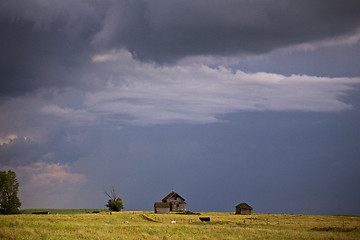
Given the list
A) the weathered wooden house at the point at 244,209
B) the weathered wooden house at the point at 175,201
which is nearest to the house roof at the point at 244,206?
the weathered wooden house at the point at 244,209

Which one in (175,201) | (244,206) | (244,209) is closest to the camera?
(244,209)

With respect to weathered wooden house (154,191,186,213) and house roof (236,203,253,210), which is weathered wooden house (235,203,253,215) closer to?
house roof (236,203,253,210)

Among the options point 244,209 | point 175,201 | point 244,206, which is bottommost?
point 244,209

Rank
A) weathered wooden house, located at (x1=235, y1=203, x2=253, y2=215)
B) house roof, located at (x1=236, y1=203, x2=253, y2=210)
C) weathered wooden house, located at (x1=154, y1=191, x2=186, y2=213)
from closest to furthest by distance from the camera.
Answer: weathered wooden house, located at (x1=235, y1=203, x2=253, y2=215), house roof, located at (x1=236, y1=203, x2=253, y2=210), weathered wooden house, located at (x1=154, y1=191, x2=186, y2=213)

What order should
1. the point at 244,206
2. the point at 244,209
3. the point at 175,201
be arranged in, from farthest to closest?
1. the point at 175,201
2. the point at 244,206
3. the point at 244,209

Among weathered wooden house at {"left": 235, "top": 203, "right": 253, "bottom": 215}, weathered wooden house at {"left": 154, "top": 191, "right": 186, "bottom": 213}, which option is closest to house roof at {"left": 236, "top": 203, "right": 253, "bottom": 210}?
weathered wooden house at {"left": 235, "top": 203, "right": 253, "bottom": 215}

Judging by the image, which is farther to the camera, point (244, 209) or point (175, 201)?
point (175, 201)

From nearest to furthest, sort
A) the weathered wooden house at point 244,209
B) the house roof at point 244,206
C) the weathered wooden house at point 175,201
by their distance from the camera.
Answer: the weathered wooden house at point 244,209 → the house roof at point 244,206 → the weathered wooden house at point 175,201

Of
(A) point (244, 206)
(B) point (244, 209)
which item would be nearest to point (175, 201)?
(A) point (244, 206)

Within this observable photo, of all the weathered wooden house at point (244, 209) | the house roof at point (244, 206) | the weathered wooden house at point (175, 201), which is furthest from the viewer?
the weathered wooden house at point (175, 201)

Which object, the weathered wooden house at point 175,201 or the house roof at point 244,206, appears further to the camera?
the weathered wooden house at point 175,201

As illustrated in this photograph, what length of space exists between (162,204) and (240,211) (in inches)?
963

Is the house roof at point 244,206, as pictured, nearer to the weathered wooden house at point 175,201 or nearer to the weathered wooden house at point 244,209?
the weathered wooden house at point 244,209

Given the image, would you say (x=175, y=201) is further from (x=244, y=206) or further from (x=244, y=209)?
(x=244, y=209)
